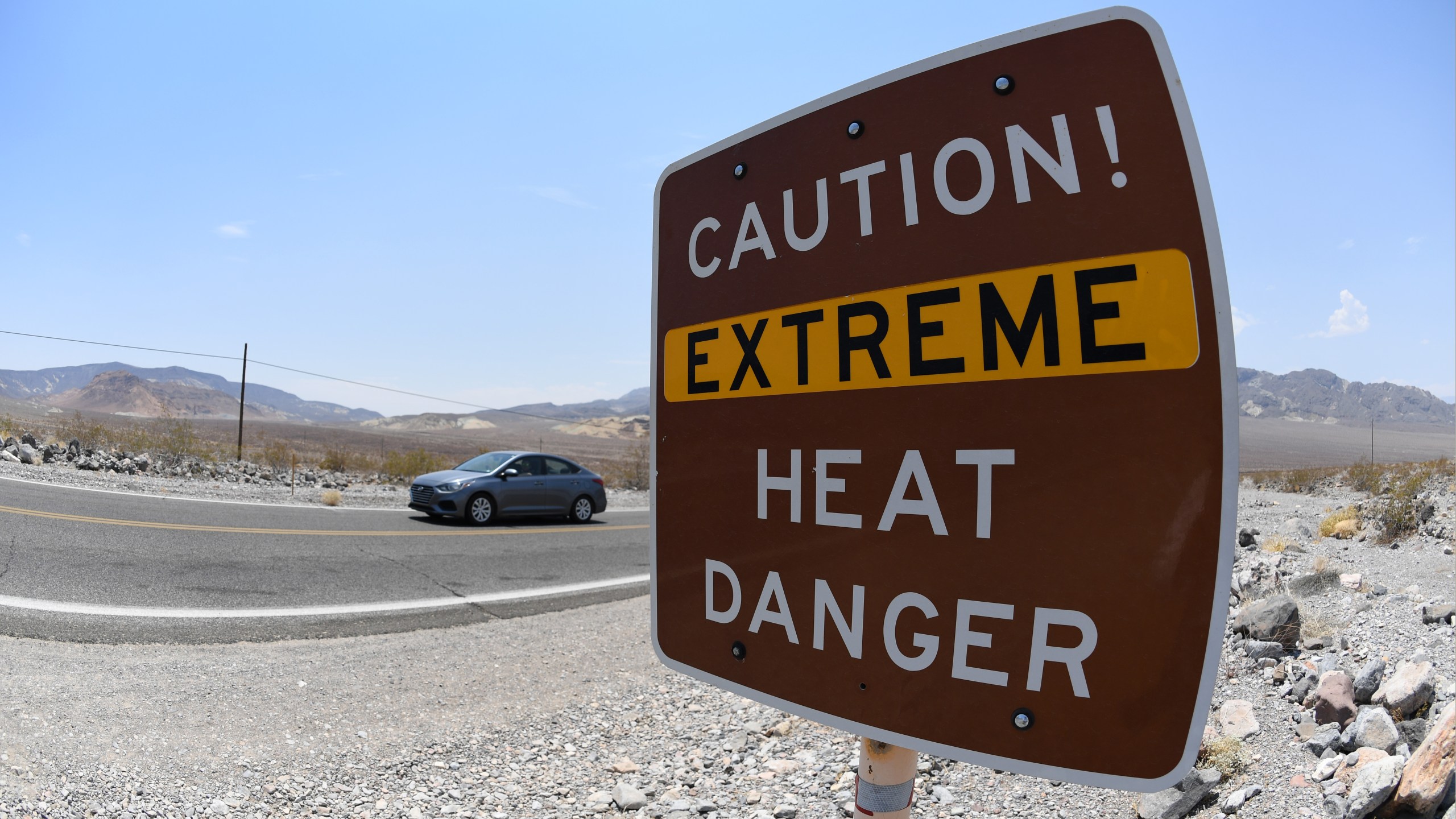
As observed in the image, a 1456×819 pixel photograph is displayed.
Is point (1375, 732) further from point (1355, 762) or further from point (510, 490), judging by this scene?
point (510, 490)

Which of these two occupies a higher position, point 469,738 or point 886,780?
point 886,780

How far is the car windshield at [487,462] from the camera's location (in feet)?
45.6

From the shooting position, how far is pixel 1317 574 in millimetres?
5570

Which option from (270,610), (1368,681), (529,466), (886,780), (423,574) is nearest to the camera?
(886,780)

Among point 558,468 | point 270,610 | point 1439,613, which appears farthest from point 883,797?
point 558,468

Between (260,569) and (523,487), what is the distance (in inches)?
245

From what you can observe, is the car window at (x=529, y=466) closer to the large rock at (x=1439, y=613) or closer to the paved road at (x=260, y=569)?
the paved road at (x=260, y=569)

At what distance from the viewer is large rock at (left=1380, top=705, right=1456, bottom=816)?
2.57 metres

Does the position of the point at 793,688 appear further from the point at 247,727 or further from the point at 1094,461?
the point at 247,727

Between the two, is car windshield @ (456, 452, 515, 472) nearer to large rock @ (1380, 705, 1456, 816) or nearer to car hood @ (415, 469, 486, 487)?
car hood @ (415, 469, 486, 487)

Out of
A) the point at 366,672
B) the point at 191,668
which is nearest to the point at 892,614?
the point at 366,672

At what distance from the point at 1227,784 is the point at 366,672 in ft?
16.2

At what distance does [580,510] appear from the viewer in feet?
48.4

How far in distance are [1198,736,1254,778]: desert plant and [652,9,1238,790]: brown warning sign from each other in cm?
300
